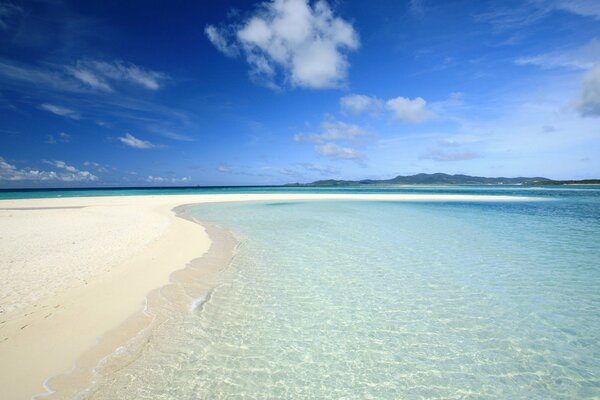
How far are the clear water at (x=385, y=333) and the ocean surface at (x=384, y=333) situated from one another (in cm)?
2

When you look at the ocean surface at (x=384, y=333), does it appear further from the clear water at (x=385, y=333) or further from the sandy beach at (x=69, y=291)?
the sandy beach at (x=69, y=291)

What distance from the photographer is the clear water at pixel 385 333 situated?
385cm

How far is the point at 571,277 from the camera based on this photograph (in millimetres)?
7891

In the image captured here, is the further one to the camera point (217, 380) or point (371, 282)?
point (371, 282)

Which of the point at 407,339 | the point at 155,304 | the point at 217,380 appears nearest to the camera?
the point at 217,380

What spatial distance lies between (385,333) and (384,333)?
2 cm

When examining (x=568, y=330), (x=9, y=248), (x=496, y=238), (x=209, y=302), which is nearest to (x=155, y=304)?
(x=209, y=302)

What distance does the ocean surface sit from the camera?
3852 millimetres

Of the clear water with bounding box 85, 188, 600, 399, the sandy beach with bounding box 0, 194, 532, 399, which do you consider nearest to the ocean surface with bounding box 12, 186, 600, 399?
the clear water with bounding box 85, 188, 600, 399

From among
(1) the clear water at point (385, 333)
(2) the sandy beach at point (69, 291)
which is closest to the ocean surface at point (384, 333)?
(1) the clear water at point (385, 333)

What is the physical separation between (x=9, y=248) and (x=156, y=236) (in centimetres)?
500

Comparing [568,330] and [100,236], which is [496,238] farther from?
[100,236]

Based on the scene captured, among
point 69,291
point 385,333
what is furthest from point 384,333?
point 69,291

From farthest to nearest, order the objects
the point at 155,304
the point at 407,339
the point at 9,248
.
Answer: the point at 9,248, the point at 155,304, the point at 407,339
